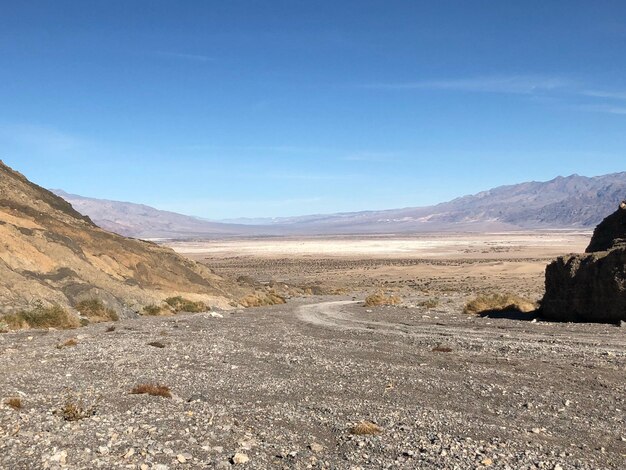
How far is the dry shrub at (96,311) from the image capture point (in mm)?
32844

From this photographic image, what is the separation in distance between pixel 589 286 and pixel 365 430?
2291cm

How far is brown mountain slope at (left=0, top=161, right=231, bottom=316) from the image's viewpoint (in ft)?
107

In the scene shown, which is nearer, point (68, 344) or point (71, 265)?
point (68, 344)

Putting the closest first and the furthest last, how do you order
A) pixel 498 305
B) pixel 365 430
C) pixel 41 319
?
pixel 365 430
pixel 41 319
pixel 498 305

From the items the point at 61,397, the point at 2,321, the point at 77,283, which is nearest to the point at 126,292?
the point at 77,283

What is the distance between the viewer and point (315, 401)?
14102mm

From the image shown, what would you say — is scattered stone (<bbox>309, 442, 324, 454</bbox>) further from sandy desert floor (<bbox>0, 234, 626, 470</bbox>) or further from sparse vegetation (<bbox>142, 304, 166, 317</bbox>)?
sparse vegetation (<bbox>142, 304, 166, 317</bbox>)

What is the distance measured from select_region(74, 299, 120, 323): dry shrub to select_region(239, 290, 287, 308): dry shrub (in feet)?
56.1

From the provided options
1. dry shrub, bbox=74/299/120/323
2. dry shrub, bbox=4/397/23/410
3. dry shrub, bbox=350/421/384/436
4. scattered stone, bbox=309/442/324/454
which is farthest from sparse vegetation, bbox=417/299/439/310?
dry shrub, bbox=4/397/23/410

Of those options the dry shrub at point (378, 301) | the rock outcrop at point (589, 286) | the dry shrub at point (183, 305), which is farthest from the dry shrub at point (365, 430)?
the dry shrub at point (378, 301)

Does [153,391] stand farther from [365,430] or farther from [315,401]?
[365,430]

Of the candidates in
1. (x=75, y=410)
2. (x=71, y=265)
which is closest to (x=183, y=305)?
(x=71, y=265)

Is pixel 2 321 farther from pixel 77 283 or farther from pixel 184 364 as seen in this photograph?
pixel 184 364

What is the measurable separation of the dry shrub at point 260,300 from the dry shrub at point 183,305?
7.50m
